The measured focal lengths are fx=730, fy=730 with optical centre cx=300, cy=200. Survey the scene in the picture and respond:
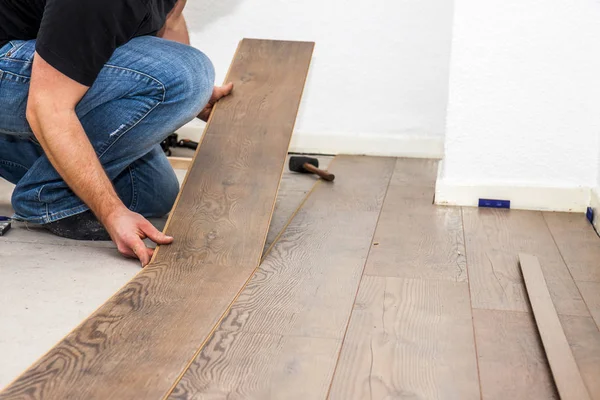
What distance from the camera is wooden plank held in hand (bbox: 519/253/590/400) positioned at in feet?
4.19

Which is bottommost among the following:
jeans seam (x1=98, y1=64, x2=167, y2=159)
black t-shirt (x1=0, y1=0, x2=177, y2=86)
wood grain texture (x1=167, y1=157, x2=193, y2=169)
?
wood grain texture (x1=167, y1=157, x2=193, y2=169)

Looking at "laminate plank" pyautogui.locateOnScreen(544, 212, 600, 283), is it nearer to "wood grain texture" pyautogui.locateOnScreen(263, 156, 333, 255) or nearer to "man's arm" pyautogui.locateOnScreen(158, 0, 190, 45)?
"wood grain texture" pyautogui.locateOnScreen(263, 156, 333, 255)

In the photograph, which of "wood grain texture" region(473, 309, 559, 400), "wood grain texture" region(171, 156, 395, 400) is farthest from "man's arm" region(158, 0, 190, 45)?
"wood grain texture" region(473, 309, 559, 400)

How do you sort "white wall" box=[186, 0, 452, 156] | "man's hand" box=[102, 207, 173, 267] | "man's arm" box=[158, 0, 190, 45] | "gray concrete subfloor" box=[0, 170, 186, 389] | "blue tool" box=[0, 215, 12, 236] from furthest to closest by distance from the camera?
"white wall" box=[186, 0, 452, 156]
"man's arm" box=[158, 0, 190, 45]
"blue tool" box=[0, 215, 12, 236]
"man's hand" box=[102, 207, 173, 267]
"gray concrete subfloor" box=[0, 170, 186, 389]

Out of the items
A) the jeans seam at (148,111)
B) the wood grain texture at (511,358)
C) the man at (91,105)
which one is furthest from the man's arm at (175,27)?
the wood grain texture at (511,358)

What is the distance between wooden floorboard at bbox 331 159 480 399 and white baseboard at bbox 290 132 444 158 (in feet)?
3.31

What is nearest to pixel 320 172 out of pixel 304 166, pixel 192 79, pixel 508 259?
pixel 304 166

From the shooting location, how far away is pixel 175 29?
104 inches

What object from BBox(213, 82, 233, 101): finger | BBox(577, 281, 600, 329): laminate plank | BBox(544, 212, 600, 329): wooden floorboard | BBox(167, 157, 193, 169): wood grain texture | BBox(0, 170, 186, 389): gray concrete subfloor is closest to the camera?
BBox(0, 170, 186, 389): gray concrete subfloor

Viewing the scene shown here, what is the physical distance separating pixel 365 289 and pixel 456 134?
103 centimetres

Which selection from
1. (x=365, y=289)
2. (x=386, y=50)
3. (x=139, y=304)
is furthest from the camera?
(x=386, y=50)

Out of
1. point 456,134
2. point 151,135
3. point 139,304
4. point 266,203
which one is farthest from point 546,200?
point 139,304

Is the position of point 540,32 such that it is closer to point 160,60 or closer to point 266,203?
point 266,203

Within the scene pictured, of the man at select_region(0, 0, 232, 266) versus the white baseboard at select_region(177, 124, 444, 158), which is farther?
the white baseboard at select_region(177, 124, 444, 158)
